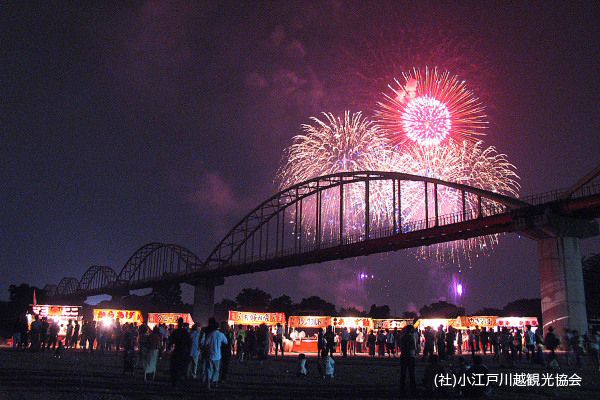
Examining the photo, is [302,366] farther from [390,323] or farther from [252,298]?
[252,298]

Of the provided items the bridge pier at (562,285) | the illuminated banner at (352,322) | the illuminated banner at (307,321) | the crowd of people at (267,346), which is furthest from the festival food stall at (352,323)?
the bridge pier at (562,285)

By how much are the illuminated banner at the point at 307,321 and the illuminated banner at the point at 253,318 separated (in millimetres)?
924

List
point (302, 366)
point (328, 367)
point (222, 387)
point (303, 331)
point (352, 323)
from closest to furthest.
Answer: point (222, 387), point (328, 367), point (302, 366), point (303, 331), point (352, 323)

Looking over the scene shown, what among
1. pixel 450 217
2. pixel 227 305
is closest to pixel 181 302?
pixel 227 305

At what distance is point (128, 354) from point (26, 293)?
15181 centimetres

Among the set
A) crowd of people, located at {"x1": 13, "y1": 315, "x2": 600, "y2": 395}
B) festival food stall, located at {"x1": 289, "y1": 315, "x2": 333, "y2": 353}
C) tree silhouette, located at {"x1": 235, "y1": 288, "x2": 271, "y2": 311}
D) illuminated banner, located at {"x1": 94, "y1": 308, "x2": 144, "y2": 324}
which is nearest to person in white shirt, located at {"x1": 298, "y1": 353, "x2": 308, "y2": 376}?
crowd of people, located at {"x1": 13, "y1": 315, "x2": 600, "y2": 395}

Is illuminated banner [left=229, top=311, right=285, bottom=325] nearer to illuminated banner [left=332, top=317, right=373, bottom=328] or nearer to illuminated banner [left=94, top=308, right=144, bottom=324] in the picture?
illuminated banner [left=332, top=317, right=373, bottom=328]

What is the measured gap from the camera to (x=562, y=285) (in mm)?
37531

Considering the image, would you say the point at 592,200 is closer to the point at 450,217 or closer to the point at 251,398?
the point at 450,217

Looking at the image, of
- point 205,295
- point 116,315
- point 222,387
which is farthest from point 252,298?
point 222,387

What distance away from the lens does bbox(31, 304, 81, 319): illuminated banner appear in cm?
4175

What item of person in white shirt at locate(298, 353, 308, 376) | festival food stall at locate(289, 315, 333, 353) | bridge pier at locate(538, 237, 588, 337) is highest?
bridge pier at locate(538, 237, 588, 337)

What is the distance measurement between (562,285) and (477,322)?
372 inches

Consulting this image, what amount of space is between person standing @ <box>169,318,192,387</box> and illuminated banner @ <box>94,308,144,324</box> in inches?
1120
